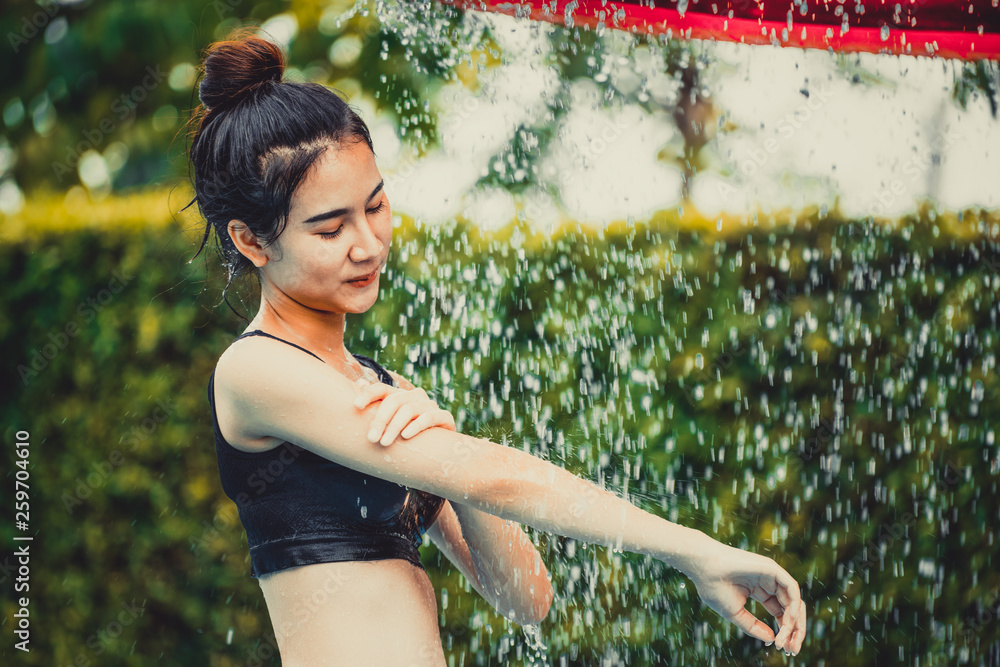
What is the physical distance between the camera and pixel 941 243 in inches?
163

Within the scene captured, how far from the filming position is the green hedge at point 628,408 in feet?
13.0

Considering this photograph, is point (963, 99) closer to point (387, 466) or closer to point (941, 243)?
point (941, 243)

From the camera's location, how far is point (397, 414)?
4.56ft

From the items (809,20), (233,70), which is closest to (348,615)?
(233,70)

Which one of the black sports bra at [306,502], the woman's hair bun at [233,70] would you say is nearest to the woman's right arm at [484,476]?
the black sports bra at [306,502]

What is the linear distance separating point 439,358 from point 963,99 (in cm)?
305

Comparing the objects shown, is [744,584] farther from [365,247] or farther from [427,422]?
[365,247]

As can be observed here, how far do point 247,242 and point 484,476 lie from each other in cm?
65

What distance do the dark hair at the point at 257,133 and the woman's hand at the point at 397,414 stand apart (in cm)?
36

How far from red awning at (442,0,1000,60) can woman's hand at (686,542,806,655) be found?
1222 millimetres

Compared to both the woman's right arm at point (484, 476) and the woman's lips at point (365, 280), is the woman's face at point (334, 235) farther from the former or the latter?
the woman's right arm at point (484, 476)

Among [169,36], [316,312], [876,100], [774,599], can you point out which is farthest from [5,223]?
[876,100]

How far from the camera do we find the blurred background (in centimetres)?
397

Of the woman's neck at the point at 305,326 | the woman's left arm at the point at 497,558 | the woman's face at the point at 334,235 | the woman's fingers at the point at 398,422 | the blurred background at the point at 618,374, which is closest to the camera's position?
the woman's fingers at the point at 398,422
